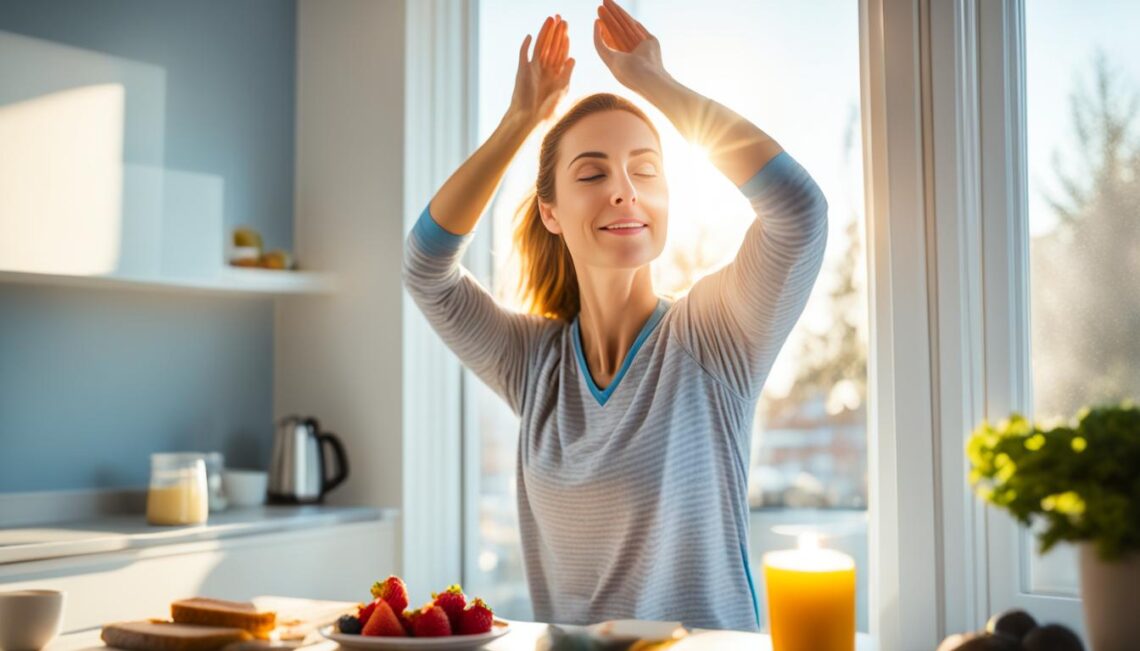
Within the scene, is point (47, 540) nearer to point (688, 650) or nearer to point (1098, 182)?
point (688, 650)

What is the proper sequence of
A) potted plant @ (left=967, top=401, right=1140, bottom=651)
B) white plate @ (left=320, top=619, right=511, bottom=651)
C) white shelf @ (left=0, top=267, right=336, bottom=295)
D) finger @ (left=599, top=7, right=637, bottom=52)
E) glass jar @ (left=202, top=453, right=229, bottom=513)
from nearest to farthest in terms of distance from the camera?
potted plant @ (left=967, top=401, right=1140, bottom=651) → white plate @ (left=320, top=619, right=511, bottom=651) → finger @ (left=599, top=7, right=637, bottom=52) → white shelf @ (left=0, top=267, right=336, bottom=295) → glass jar @ (left=202, top=453, right=229, bottom=513)

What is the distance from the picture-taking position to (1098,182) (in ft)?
5.91

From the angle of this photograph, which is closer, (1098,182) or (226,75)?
(1098,182)

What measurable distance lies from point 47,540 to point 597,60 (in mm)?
1552

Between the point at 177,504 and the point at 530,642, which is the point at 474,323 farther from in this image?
the point at 177,504

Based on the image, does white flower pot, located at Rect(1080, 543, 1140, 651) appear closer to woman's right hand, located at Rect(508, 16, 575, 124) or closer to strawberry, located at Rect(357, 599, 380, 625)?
strawberry, located at Rect(357, 599, 380, 625)

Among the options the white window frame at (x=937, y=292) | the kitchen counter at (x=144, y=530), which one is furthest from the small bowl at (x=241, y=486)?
the white window frame at (x=937, y=292)

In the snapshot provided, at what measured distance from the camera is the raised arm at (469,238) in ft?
5.51

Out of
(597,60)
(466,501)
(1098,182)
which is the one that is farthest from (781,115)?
(466,501)

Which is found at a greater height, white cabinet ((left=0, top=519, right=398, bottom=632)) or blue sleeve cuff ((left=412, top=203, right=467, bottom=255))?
blue sleeve cuff ((left=412, top=203, right=467, bottom=255))

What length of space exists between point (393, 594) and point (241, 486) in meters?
1.64

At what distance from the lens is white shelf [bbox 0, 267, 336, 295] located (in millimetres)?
2365

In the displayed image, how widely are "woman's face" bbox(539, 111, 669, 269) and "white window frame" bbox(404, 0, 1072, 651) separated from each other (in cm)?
54

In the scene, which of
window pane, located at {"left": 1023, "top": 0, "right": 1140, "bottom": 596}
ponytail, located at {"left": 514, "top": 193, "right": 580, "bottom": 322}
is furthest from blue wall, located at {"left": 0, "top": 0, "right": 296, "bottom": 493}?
window pane, located at {"left": 1023, "top": 0, "right": 1140, "bottom": 596}
